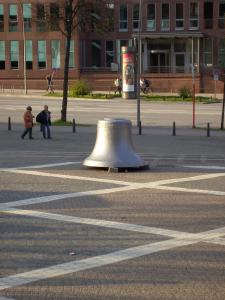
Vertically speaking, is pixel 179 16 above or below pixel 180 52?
above

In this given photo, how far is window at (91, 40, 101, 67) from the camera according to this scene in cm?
7800

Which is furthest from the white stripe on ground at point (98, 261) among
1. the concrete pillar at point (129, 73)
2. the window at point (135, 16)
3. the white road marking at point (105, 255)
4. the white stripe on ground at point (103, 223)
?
the window at point (135, 16)

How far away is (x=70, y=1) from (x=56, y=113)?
11.3m

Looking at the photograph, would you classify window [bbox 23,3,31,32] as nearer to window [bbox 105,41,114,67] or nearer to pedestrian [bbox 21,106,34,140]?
window [bbox 105,41,114,67]

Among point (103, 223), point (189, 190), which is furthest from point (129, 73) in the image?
point (103, 223)

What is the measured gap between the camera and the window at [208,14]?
75000 mm

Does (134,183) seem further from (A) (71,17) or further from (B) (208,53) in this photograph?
(B) (208,53)

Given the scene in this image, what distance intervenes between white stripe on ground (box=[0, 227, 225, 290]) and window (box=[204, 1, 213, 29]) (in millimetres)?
66477

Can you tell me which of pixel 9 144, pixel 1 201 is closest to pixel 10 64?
pixel 9 144

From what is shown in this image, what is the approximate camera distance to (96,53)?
7838 centimetres

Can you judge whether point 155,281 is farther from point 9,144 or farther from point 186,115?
point 186,115

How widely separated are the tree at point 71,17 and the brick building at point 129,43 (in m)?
34.2

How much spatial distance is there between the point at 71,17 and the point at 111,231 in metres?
28.9

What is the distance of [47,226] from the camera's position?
35.4 ft
